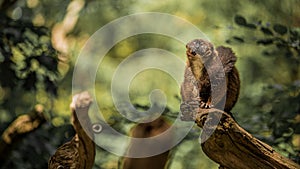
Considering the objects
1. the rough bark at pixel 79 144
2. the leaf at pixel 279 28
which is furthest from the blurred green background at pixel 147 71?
the rough bark at pixel 79 144

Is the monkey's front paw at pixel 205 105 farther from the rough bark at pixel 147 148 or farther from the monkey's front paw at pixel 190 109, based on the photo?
the rough bark at pixel 147 148

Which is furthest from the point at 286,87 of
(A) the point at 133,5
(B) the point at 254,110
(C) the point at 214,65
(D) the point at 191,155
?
(C) the point at 214,65

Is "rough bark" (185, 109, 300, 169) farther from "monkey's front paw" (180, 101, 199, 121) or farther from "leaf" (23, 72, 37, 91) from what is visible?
"leaf" (23, 72, 37, 91)

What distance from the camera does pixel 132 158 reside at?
2.93ft

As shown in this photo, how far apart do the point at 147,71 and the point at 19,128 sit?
24 centimetres

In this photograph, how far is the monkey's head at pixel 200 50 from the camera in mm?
636

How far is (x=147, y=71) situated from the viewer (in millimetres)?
1095

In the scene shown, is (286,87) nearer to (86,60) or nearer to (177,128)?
(177,128)

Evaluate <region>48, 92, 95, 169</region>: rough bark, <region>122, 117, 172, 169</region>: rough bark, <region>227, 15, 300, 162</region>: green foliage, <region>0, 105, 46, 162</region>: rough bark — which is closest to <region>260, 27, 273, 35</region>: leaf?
<region>227, 15, 300, 162</region>: green foliage

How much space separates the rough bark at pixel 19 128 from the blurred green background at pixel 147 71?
0.05ft

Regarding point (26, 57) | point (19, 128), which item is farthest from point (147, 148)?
point (26, 57)

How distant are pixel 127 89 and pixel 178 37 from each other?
13 cm

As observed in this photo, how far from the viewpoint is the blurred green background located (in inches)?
42.5

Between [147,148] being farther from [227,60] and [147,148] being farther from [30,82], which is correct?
[30,82]
